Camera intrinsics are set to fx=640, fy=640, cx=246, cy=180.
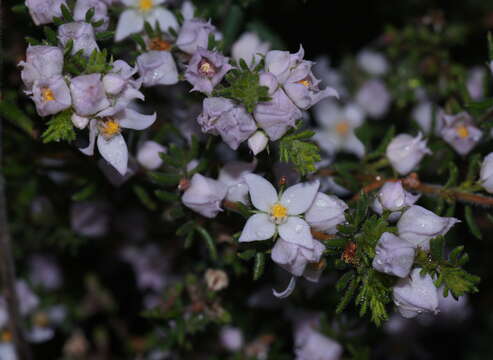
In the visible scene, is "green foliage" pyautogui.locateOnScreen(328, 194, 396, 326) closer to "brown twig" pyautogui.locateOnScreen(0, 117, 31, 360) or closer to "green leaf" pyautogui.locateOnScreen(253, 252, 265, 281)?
"green leaf" pyautogui.locateOnScreen(253, 252, 265, 281)

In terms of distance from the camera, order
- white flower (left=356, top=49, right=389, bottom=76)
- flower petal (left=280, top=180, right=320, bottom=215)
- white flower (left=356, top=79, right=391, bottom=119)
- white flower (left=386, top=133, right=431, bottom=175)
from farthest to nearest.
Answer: white flower (left=356, top=49, right=389, bottom=76)
white flower (left=356, top=79, right=391, bottom=119)
white flower (left=386, top=133, right=431, bottom=175)
flower petal (left=280, top=180, right=320, bottom=215)

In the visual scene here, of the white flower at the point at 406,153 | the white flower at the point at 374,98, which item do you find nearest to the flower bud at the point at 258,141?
the white flower at the point at 406,153

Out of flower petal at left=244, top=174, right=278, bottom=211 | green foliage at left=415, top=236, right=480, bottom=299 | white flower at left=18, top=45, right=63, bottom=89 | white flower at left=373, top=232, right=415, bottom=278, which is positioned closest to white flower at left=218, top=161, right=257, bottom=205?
flower petal at left=244, top=174, right=278, bottom=211

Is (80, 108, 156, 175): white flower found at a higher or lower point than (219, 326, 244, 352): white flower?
higher

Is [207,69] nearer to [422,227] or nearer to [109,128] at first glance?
[109,128]

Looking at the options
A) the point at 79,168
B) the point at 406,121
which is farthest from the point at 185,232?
the point at 406,121

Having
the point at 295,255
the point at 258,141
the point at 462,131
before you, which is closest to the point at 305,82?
the point at 258,141

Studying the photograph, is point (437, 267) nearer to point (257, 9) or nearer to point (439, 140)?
point (439, 140)

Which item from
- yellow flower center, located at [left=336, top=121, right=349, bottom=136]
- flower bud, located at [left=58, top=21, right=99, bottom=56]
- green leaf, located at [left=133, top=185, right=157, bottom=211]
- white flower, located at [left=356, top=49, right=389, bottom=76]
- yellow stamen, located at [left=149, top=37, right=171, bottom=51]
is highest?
flower bud, located at [left=58, top=21, right=99, bottom=56]
